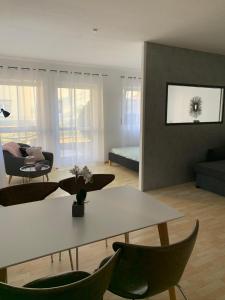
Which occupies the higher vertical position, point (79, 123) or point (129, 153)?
point (79, 123)

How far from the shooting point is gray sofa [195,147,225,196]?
4.06 m

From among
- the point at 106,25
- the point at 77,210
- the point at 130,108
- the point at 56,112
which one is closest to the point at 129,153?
the point at 130,108

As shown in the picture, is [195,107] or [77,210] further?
[195,107]

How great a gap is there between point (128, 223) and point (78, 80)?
4.82 metres

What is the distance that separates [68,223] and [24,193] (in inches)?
29.1

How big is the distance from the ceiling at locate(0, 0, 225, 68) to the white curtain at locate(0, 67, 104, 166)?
774 millimetres

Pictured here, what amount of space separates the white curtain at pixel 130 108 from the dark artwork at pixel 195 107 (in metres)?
2.05

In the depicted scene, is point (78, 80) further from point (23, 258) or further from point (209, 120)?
point (23, 258)

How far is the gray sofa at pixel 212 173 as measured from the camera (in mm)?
4062

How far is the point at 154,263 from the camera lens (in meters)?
1.19

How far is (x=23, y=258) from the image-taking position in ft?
3.92

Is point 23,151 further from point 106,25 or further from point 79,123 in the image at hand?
point 106,25

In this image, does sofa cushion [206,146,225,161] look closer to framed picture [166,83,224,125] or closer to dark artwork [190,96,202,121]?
framed picture [166,83,224,125]

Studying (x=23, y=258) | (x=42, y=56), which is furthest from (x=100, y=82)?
(x=23, y=258)
